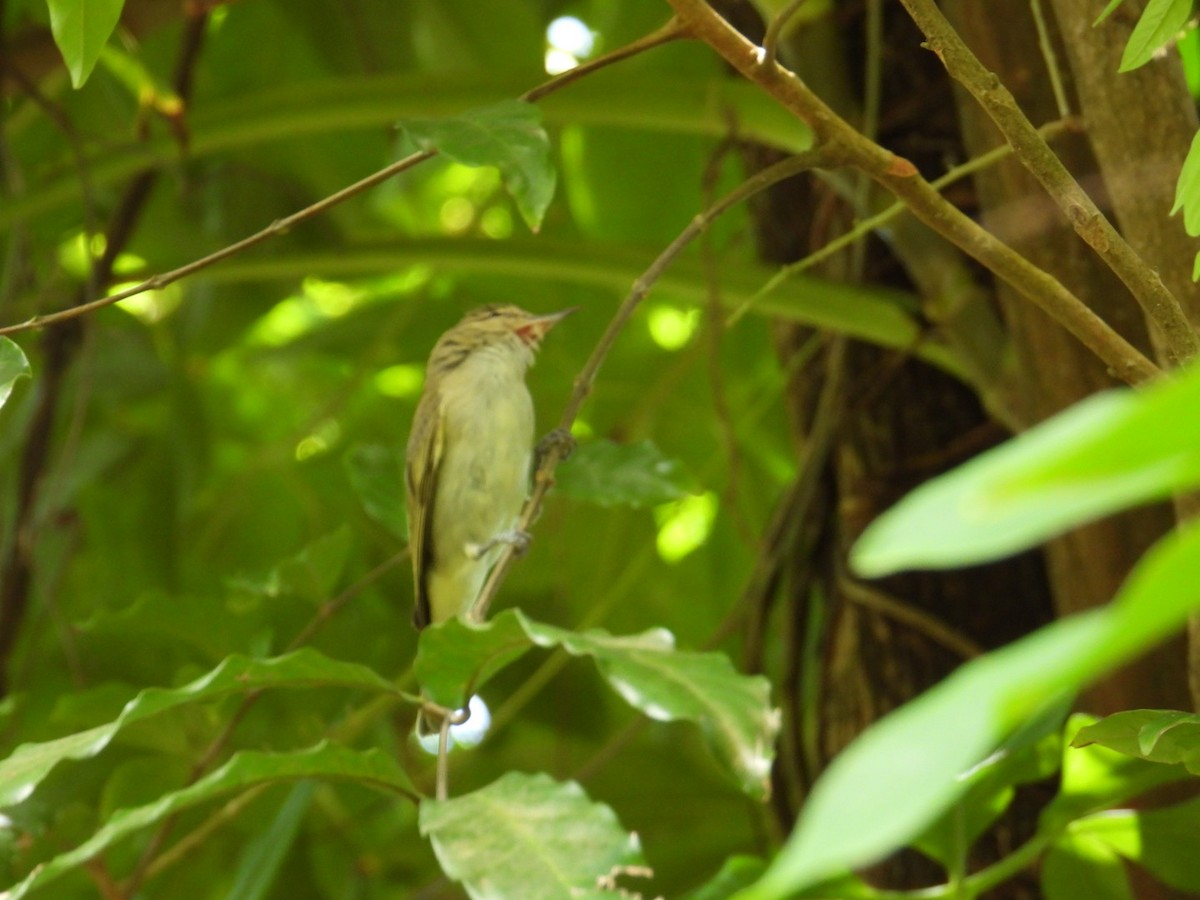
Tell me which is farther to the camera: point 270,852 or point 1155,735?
point 270,852

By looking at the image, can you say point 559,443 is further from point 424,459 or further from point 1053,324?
point 424,459

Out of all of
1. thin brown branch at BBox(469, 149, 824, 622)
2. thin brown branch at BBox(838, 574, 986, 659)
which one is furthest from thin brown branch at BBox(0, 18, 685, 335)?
thin brown branch at BBox(838, 574, 986, 659)

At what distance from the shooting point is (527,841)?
1.23 meters

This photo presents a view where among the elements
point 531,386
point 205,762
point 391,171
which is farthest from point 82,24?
point 531,386

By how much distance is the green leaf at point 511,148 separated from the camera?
54.4 inches

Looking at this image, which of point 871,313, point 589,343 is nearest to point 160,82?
point 589,343

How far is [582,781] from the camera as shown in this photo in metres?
2.91

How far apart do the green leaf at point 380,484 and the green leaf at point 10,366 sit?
3.53ft

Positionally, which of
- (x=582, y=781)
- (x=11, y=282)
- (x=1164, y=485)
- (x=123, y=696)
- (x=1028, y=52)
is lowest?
(x=582, y=781)

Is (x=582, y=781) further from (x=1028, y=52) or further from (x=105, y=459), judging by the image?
(x=1028, y=52)

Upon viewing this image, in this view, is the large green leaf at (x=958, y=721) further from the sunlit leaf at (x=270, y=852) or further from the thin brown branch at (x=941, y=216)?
the sunlit leaf at (x=270, y=852)

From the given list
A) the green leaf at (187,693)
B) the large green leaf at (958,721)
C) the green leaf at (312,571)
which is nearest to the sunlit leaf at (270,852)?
the green leaf at (312,571)

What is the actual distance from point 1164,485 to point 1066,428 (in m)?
0.04

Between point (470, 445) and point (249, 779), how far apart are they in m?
1.85
